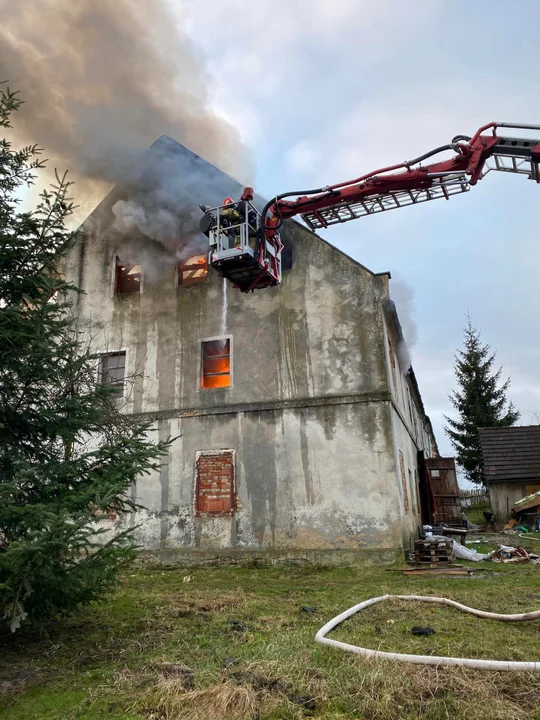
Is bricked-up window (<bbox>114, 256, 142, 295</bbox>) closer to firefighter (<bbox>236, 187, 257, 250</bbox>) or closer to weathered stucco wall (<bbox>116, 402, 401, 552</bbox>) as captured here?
firefighter (<bbox>236, 187, 257, 250</bbox>)

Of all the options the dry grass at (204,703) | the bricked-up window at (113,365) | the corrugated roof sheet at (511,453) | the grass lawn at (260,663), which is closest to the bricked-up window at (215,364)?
the bricked-up window at (113,365)

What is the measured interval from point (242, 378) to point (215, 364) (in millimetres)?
943

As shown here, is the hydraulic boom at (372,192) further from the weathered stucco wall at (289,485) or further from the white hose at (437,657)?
the white hose at (437,657)

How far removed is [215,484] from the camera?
12.3m

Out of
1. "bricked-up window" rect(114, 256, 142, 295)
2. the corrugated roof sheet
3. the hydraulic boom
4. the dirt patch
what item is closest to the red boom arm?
the hydraulic boom

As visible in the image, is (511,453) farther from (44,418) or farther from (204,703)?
(204,703)

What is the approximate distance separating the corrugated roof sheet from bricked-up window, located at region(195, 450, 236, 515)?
14931mm

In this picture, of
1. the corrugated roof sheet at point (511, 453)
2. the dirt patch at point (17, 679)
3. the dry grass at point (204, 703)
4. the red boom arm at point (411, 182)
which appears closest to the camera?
the dry grass at point (204, 703)

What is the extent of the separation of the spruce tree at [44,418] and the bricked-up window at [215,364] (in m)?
6.92

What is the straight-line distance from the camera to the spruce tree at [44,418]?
15.4ft

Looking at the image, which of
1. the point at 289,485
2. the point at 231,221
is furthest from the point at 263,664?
the point at 231,221

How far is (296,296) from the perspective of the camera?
13.0 m

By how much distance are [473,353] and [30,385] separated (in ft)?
116

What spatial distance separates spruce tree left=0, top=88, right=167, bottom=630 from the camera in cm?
468
